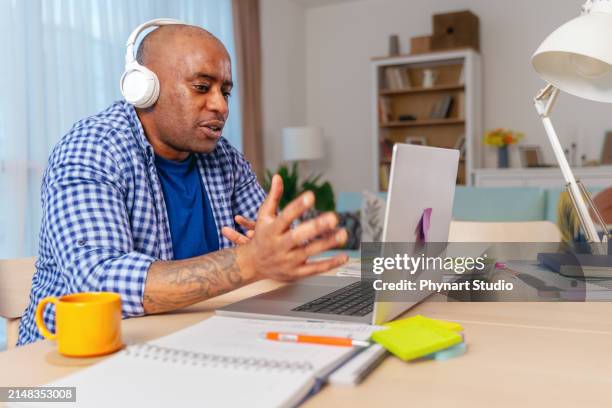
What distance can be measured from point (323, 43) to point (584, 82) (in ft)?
15.8

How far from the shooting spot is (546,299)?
1118mm

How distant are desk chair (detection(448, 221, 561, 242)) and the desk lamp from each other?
2.13 feet

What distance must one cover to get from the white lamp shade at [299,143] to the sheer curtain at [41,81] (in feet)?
5.84

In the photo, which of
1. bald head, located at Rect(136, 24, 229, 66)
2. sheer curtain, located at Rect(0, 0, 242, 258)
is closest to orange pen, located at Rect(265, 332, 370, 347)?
bald head, located at Rect(136, 24, 229, 66)

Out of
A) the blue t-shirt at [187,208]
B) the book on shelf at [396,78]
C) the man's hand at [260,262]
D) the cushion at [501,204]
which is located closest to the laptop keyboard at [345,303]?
the man's hand at [260,262]

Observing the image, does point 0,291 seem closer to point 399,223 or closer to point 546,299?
point 399,223

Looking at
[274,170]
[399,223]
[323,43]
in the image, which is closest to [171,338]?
[399,223]

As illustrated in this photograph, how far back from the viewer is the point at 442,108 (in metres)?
5.15

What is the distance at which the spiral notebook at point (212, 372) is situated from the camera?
565mm

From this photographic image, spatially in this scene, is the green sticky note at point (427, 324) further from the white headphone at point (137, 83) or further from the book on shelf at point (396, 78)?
the book on shelf at point (396, 78)

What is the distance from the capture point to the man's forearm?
930 mm

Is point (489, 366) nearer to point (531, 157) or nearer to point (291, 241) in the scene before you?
point (291, 241)

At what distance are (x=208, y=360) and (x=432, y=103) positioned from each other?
499cm

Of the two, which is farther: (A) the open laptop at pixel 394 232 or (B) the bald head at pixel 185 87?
(B) the bald head at pixel 185 87
